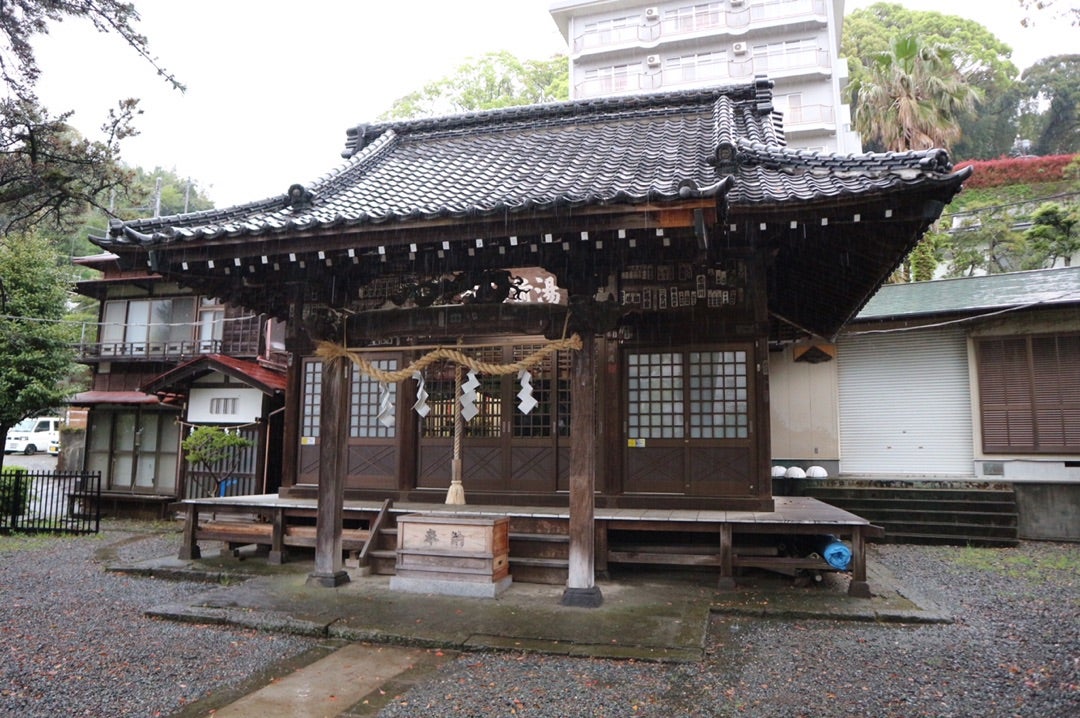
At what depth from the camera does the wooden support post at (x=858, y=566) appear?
748 centimetres

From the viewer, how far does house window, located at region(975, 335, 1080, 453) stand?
12.6m

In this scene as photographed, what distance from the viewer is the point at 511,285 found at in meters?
7.25

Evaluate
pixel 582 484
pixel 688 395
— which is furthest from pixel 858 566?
pixel 582 484

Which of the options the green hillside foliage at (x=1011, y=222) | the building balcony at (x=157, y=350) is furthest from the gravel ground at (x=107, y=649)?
the green hillside foliage at (x=1011, y=222)

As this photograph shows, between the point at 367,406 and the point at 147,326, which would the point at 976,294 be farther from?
the point at 147,326

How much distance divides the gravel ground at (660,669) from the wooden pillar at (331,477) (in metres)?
1.45

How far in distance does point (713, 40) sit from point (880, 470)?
83.7 ft

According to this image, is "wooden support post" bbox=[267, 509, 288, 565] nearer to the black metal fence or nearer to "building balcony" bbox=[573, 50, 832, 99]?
the black metal fence

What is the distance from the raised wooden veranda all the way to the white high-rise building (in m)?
26.3

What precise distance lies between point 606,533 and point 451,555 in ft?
6.23

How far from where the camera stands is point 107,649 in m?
5.96

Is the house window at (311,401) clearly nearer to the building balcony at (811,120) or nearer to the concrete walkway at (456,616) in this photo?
the concrete walkway at (456,616)

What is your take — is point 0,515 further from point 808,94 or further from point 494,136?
point 808,94

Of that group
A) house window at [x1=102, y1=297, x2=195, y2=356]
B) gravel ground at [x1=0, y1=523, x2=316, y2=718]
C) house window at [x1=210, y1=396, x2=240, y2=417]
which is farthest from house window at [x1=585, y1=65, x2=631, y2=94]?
gravel ground at [x1=0, y1=523, x2=316, y2=718]
